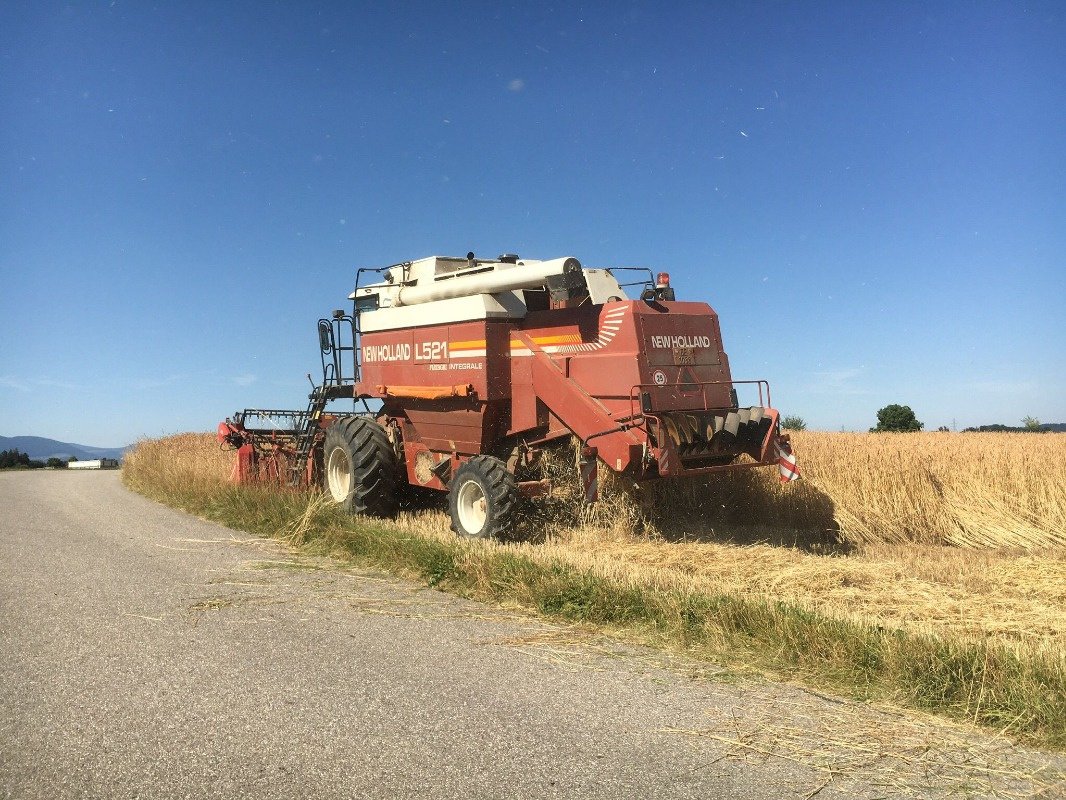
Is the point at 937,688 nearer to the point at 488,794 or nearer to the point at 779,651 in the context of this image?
the point at 779,651

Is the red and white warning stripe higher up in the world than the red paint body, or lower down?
lower down

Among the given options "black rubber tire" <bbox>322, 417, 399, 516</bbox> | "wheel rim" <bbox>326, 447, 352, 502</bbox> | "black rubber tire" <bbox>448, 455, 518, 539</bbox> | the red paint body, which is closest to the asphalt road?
A: "black rubber tire" <bbox>448, 455, 518, 539</bbox>

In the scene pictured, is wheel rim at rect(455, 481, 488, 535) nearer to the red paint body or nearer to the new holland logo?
the red paint body

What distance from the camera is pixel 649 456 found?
8695mm

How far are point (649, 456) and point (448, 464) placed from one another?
9.57 ft

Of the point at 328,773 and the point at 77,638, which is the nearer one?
the point at 328,773

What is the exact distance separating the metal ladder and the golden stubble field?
145 centimetres

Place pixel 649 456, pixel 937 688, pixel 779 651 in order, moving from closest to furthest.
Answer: pixel 937 688, pixel 779 651, pixel 649 456

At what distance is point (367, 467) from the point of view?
1102 cm

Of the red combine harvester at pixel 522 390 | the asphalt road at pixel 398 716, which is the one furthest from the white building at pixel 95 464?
the asphalt road at pixel 398 716

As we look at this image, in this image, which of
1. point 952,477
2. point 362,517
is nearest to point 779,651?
point 362,517

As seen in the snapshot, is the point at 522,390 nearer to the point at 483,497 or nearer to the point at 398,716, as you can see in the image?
the point at 483,497

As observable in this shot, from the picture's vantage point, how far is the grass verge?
4.26m

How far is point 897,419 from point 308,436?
2467 centimetres
